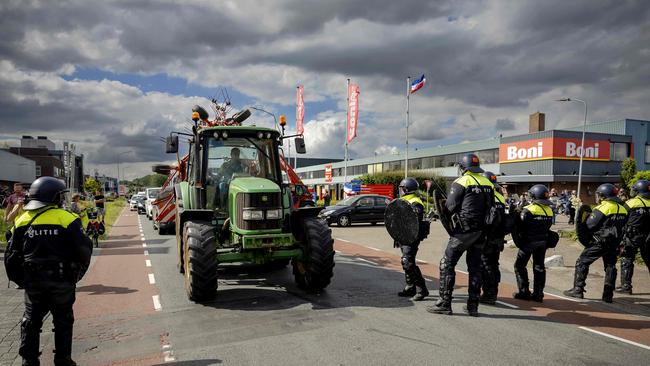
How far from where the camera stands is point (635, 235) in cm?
757

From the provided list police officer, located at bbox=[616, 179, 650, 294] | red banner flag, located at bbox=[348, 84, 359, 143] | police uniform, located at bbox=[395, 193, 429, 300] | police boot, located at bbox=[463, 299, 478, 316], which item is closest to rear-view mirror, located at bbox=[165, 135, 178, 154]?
police uniform, located at bbox=[395, 193, 429, 300]

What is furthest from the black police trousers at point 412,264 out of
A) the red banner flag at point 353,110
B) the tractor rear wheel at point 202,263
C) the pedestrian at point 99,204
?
the red banner flag at point 353,110

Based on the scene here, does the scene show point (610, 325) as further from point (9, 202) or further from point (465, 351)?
point (9, 202)

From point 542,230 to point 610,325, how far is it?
1.80 meters

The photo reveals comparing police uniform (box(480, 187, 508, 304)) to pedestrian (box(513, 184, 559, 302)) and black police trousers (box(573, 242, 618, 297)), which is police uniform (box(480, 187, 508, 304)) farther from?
black police trousers (box(573, 242, 618, 297))

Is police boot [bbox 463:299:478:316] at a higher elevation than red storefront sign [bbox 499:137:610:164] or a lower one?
lower

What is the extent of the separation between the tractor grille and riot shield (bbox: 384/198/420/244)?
189 cm

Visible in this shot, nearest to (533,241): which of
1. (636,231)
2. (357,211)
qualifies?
(636,231)

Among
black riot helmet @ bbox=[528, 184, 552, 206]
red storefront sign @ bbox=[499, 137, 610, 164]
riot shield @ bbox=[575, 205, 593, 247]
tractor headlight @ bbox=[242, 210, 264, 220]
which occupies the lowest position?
riot shield @ bbox=[575, 205, 593, 247]

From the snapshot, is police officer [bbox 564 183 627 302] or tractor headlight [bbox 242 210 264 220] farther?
police officer [bbox 564 183 627 302]

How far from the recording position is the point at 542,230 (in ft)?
23.5

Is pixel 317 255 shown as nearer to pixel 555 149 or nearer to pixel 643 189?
pixel 643 189

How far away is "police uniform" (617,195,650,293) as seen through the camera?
7539mm

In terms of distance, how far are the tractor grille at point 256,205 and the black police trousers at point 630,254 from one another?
609 cm
